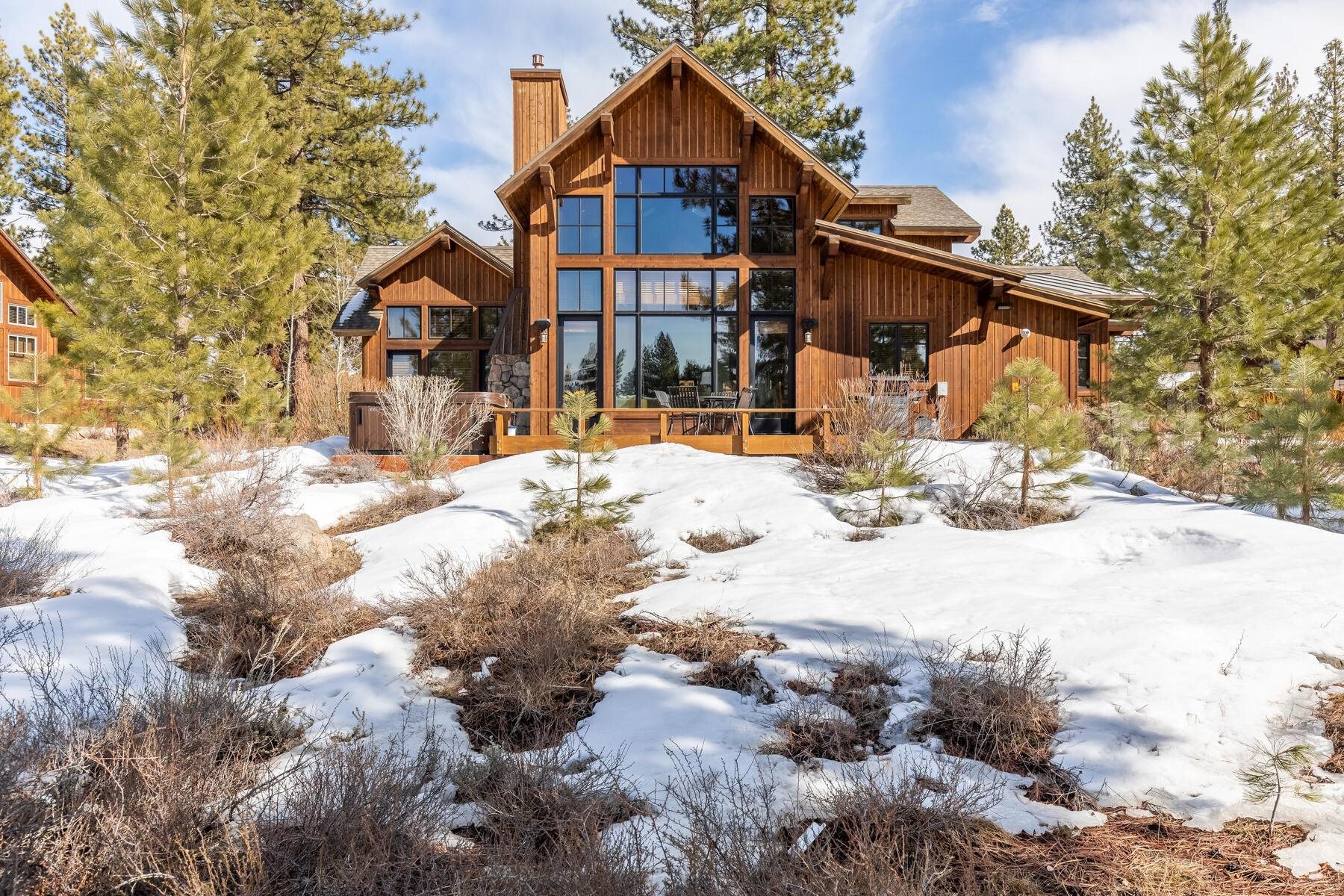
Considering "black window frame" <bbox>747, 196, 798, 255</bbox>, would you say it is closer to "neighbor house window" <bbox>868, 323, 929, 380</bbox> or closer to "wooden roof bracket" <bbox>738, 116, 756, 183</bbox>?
"wooden roof bracket" <bbox>738, 116, 756, 183</bbox>

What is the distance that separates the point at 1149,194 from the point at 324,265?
24.4m

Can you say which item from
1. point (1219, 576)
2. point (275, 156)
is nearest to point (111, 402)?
point (275, 156)

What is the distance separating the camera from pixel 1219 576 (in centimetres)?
594

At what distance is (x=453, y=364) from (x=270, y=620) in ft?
46.1

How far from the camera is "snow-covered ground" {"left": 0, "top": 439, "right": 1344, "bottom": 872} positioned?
3.72 m

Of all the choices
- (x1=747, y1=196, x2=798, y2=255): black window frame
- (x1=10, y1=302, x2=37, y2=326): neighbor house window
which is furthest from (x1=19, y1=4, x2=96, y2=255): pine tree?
(x1=747, y1=196, x2=798, y2=255): black window frame

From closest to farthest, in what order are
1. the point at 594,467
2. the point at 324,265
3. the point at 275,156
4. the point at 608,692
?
the point at 608,692
the point at 594,467
the point at 275,156
the point at 324,265

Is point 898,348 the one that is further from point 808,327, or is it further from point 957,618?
point 957,618

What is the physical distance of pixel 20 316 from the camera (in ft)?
80.3

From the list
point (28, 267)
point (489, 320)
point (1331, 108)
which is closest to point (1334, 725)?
point (489, 320)

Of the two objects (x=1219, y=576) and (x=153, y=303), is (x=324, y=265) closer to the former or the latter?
(x=153, y=303)

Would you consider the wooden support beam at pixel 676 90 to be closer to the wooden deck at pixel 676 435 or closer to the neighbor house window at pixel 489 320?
the wooden deck at pixel 676 435

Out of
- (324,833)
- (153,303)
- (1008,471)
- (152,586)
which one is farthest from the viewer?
(153,303)

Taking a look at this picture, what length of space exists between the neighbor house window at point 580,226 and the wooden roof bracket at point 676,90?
7.22ft
